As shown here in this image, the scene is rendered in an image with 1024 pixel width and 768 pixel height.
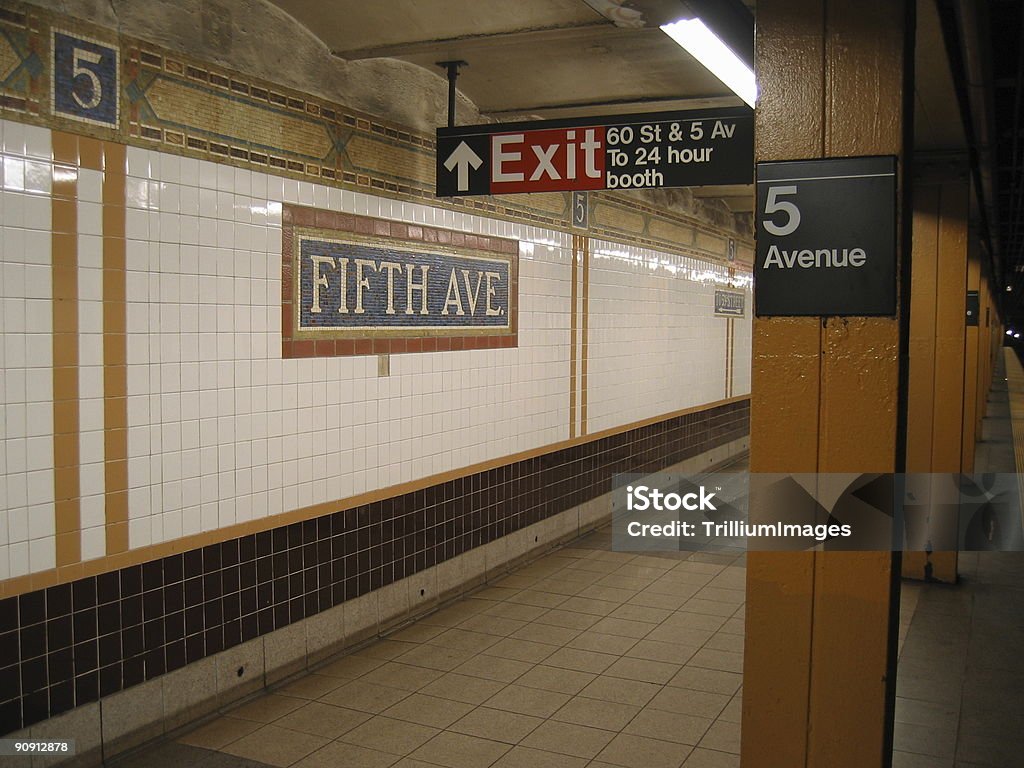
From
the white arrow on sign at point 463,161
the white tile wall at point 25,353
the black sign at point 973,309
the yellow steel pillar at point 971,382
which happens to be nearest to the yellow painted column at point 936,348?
the yellow steel pillar at point 971,382

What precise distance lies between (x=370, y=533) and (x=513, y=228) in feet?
8.50

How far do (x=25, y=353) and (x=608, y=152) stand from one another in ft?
9.66

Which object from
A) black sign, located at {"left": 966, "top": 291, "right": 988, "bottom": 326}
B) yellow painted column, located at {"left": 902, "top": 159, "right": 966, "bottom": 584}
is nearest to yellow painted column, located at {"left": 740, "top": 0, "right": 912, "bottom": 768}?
yellow painted column, located at {"left": 902, "top": 159, "right": 966, "bottom": 584}

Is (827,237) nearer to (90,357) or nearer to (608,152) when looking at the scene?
(608,152)

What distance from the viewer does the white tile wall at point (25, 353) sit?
335 cm

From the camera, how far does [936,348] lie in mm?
6812

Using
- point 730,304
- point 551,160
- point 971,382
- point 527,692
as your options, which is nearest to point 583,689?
point 527,692

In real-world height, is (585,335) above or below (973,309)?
below

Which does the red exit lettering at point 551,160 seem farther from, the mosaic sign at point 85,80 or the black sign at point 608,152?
the mosaic sign at point 85,80

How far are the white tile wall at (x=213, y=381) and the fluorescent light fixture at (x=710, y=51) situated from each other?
6.62 feet

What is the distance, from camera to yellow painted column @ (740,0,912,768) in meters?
2.60

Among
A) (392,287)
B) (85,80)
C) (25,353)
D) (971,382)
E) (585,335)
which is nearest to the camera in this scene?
(25,353)

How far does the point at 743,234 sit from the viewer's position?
Result: 12.6m

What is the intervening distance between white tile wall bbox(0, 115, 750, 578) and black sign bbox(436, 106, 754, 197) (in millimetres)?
636
